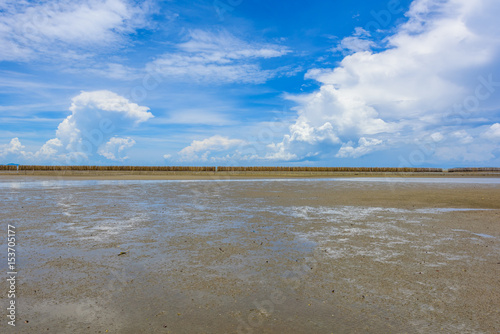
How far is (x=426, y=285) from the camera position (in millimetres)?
4898

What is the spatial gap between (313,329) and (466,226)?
856 cm

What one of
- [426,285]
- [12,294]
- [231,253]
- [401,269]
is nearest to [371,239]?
[401,269]

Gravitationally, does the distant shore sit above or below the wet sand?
above

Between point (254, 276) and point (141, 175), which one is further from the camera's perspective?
point (141, 175)

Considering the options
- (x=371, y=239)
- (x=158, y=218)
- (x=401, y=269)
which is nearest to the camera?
(x=401, y=269)

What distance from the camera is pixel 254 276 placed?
17.1 feet

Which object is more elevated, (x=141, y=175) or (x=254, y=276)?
(x=141, y=175)

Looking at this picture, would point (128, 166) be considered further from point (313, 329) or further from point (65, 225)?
point (313, 329)

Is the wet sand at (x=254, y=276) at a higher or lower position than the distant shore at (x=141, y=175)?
lower

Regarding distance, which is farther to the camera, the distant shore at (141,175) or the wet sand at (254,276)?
the distant shore at (141,175)

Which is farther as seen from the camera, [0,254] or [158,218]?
[158,218]

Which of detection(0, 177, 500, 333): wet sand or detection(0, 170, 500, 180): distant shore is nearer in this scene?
detection(0, 177, 500, 333): wet sand

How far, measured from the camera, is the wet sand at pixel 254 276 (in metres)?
3.78

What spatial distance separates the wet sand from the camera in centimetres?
378
